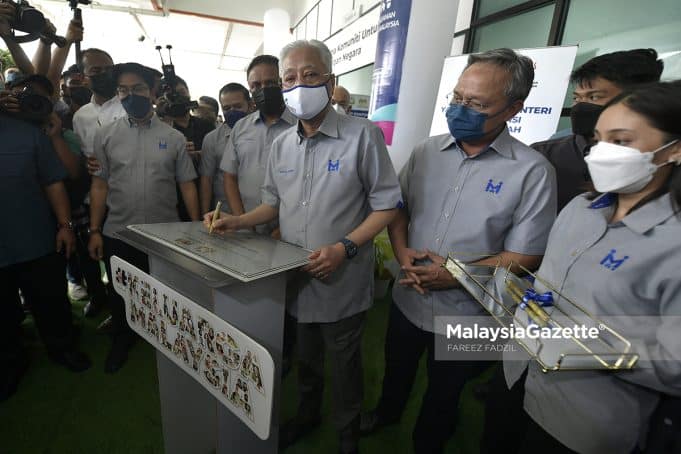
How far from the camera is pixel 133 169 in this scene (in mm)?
1818

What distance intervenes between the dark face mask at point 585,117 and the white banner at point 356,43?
9.38ft

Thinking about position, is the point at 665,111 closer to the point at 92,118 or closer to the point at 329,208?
the point at 329,208

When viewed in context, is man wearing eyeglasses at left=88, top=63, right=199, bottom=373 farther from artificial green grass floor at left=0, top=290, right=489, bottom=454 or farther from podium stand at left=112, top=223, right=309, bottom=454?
podium stand at left=112, top=223, right=309, bottom=454

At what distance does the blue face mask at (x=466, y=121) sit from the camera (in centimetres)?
108

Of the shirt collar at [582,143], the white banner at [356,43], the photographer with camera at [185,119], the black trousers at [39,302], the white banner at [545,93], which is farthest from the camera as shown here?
the white banner at [356,43]

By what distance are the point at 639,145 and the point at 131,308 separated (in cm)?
153

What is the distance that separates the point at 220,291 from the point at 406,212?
840mm

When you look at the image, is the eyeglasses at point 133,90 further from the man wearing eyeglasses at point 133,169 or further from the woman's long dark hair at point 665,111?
the woman's long dark hair at point 665,111

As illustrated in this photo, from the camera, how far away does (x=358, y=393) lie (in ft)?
4.55

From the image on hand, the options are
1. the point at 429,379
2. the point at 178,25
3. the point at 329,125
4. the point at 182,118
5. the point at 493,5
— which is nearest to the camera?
the point at 329,125

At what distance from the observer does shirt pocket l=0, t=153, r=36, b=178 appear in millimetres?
1501

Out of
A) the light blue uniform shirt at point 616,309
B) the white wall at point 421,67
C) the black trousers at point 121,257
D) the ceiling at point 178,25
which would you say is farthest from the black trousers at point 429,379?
the ceiling at point 178,25

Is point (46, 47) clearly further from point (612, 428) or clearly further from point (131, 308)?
point (612, 428)

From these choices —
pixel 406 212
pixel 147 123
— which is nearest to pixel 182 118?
pixel 147 123
